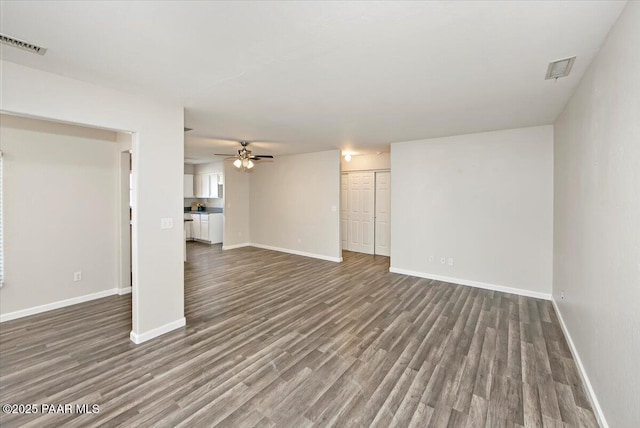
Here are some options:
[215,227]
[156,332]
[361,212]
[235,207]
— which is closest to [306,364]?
[156,332]

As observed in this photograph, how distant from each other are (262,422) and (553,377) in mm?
2433

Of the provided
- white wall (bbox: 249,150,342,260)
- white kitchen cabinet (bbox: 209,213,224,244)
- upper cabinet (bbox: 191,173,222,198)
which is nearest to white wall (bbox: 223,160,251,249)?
white wall (bbox: 249,150,342,260)

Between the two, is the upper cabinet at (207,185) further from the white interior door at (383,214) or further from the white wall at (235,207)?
the white interior door at (383,214)

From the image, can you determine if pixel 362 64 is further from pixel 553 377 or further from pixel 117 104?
pixel 553 377

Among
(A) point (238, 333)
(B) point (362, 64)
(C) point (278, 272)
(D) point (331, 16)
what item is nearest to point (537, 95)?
(B) point (362, 64)

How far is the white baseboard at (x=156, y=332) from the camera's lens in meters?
2.89

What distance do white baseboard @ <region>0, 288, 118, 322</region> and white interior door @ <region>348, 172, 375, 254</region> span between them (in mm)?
5432

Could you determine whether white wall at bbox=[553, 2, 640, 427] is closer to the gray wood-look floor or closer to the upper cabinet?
the gray wood-look floor

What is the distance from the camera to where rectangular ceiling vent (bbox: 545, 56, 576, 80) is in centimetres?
218

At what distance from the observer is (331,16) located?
63.6 inches

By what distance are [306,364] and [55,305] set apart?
3.62 meters

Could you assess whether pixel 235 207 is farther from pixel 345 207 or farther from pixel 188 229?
pixel 345 207

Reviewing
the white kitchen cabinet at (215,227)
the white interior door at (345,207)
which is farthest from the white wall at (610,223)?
the white kitchen cabinet at (215,227)

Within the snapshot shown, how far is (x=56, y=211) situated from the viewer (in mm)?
3689
